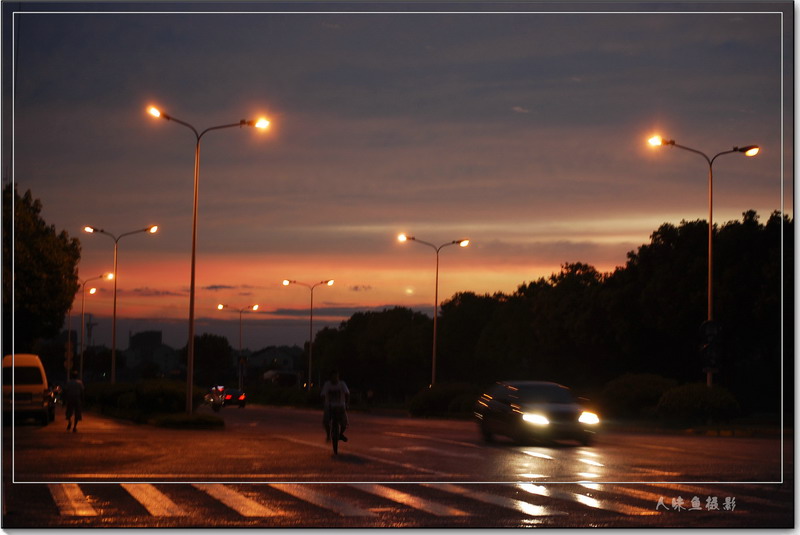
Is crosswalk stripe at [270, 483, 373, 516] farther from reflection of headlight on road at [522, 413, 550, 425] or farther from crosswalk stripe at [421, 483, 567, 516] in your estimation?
reflection of headlight on road at [522, 413, 550, 425]

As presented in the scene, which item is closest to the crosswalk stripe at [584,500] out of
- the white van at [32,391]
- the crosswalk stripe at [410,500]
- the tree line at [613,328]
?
the crosswalk stripe at [410,500]

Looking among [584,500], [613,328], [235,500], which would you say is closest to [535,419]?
[584,500]

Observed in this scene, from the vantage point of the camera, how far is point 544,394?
913 inches

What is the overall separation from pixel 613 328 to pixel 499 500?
4105 centimetres

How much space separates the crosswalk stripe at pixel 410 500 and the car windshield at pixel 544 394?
951cm

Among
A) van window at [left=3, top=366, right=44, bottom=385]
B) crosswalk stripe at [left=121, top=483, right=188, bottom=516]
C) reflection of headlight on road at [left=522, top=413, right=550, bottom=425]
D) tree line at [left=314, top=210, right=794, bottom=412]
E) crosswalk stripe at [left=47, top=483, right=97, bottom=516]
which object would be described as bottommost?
crosswalk stripe at [left=47, top=483, right=97, bottom=516]

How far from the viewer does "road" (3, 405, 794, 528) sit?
1098cm

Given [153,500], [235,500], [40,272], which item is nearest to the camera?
[153,500]

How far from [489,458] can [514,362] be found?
46171 millimetres

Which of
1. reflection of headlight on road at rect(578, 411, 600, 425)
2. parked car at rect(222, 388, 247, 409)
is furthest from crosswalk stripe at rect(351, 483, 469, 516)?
parked car at rect(222, 388, 247, 409)

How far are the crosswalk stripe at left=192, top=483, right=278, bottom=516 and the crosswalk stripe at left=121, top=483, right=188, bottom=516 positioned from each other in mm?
586

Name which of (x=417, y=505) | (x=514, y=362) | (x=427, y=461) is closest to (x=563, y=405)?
(x=427, y=461)

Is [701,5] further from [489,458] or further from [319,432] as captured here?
[319,432]

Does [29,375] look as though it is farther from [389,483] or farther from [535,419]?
[389,483]
